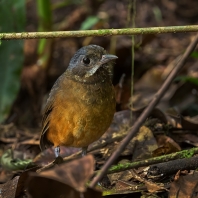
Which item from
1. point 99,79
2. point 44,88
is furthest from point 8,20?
point 99,79

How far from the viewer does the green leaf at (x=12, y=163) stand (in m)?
4.57

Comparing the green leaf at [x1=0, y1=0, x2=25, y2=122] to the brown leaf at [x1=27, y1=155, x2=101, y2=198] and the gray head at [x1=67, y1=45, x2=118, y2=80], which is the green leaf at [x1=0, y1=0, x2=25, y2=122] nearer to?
the gray head at [x1=67, y1=45, x2=118, y2=80]

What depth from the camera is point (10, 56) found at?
19.8 ft

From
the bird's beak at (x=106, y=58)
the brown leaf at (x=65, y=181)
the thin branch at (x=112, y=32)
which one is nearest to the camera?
the brown leaf at (x=65, y=181)

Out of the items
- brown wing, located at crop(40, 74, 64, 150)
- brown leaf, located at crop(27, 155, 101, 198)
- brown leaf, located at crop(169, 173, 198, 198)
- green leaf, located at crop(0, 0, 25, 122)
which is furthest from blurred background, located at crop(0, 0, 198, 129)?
brown leaf, located at crop(27, 155, 101, 198)

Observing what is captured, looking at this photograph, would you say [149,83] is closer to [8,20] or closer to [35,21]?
[8,20]

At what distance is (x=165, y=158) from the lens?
10.7 feet

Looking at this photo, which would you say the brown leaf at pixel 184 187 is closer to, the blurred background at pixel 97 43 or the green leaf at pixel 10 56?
the blurred background at pixel 97 43

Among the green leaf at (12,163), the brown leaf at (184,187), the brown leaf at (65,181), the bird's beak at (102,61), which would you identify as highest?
the bird's beak at (102,61)

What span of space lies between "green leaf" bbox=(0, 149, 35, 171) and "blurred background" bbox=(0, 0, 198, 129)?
1.17 meters

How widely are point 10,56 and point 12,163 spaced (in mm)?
1802

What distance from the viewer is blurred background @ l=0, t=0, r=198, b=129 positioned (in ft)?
18.8

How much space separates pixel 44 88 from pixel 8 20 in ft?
4.81

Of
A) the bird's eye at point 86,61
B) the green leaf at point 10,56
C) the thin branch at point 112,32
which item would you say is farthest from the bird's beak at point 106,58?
the green leaf at point 10,56
